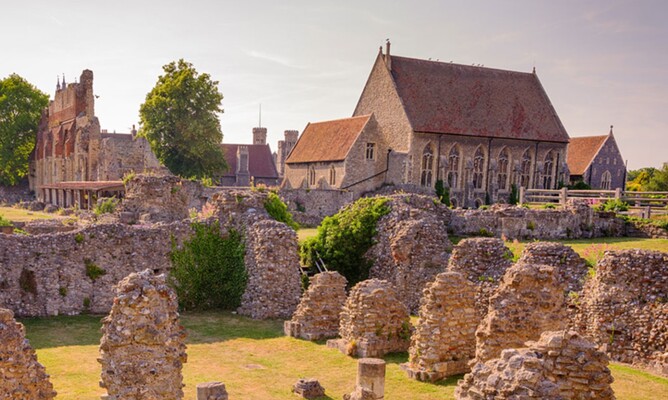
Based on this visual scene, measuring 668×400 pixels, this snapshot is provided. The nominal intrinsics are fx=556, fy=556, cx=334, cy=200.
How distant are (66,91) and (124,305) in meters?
47.7

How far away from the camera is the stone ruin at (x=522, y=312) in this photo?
393 inches

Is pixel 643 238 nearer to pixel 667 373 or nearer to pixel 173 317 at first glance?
pixel 667 373

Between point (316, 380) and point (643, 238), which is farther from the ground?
point (643, 238)

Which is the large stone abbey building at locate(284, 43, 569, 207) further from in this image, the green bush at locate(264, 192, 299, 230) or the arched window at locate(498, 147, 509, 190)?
the green bush at locate(264, 192, 299, 230)

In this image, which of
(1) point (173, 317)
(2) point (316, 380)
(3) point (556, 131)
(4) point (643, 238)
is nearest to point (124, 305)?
(1) point (173, 317)

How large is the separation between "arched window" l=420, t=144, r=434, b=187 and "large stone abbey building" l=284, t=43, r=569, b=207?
0.25 ft

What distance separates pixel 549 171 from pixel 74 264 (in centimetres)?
3983

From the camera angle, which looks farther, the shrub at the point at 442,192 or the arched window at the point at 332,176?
the arched window at the point at 332,176

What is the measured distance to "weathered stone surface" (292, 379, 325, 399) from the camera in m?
10.5

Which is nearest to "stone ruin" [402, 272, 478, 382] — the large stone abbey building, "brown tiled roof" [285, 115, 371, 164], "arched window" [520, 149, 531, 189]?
the large stone abbey building

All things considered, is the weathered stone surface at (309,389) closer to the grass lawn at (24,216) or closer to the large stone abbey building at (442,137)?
the grass lawn at (24,216)

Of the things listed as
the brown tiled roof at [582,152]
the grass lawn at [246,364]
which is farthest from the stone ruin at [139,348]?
the brown tiled roof at [582,152]

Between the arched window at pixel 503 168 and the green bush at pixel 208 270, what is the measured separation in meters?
31.6

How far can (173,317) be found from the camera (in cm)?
815
